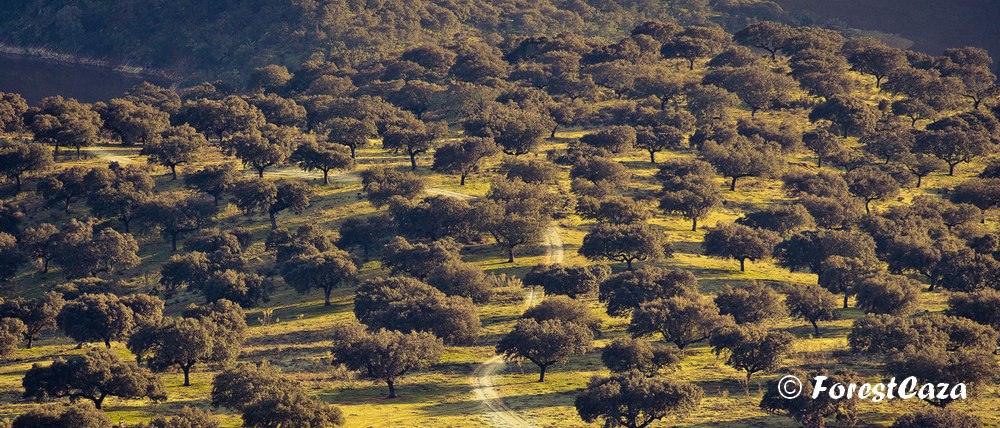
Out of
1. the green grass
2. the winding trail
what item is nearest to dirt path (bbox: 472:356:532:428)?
the winding trail

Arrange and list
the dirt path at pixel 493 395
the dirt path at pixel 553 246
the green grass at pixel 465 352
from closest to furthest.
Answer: the dirt path at pixel 493 395 < the green grass at pixel 465 352 < the dirt path at pixel 553 246

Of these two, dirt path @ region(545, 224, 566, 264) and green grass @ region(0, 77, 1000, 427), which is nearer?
green grass @ region(0, 77, 1000, 427)

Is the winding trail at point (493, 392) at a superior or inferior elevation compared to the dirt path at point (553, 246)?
inferior

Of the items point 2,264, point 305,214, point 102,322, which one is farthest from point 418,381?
point 2,264

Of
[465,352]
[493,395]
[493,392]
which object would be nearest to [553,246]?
[465,352]

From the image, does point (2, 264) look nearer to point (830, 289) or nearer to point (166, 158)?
point (166, 158)

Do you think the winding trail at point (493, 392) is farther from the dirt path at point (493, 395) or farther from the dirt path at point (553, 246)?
the dirt path at point (553, 246)

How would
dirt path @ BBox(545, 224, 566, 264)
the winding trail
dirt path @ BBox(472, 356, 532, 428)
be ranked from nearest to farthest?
dirt path @ BBox(472, 356, 532, 428)
the winding trail
dirt path @ BBox(545, 224, 566, 264)

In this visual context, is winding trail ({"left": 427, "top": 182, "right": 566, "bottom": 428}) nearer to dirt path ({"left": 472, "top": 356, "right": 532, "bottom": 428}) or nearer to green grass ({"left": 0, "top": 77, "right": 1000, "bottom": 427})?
dirt path ({"left": 472, "top": 356, "right": 532, "bottom": 428})

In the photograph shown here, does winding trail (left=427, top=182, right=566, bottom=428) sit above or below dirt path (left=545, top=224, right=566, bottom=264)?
below

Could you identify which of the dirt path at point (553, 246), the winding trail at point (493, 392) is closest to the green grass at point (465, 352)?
the winding trail at point (493, 392)

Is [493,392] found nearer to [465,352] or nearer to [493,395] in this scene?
[493,395]
